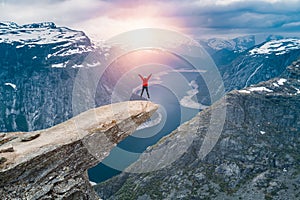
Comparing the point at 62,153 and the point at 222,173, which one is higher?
the point at 62,153

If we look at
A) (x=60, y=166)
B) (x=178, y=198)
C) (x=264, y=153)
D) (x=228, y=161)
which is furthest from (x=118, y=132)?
(x=264, y=153)

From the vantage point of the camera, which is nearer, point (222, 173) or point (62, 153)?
point (62, 153)

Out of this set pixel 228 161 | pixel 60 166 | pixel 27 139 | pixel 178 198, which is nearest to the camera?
pixel 60 166

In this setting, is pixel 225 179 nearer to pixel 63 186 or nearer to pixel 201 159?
pixel 201 159

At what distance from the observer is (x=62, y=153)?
27141 millimetres

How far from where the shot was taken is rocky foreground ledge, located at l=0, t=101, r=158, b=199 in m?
25.3

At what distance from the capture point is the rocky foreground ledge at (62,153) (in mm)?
25266

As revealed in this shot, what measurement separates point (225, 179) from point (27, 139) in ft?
497

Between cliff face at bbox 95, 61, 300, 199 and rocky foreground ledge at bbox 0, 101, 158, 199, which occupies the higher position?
rocky foreground ledge at bbox 0, 101, 158, 199

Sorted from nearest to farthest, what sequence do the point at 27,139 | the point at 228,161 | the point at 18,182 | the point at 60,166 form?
the point at 18,182 < the point at 60,166 < the point at 27,139 < the point at 228,161

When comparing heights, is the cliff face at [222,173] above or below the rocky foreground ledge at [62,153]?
below

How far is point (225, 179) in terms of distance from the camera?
543ft

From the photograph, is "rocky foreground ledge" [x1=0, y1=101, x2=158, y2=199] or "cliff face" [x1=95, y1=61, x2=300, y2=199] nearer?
"rocky foreground ledge" [x1=0, y1=101, x2=158, y2=199]

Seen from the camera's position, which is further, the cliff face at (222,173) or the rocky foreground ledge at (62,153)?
the cliff face at (222,173)
